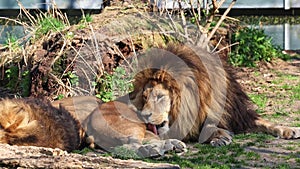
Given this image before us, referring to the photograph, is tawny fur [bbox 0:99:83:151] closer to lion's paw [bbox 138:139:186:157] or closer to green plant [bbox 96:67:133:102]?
lion's paw [bbox 138:139:186:157]

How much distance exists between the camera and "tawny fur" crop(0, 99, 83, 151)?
4.14 meters

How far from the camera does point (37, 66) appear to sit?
7.05m

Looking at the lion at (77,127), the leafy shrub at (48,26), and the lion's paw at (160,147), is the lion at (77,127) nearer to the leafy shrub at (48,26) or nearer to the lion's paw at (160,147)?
the lion's paw at (160,147)

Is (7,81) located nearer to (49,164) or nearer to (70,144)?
(70,144)

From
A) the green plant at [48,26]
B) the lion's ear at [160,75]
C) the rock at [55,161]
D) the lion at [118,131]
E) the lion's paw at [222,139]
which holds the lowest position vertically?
the lion's paw at [222,139]

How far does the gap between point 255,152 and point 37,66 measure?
10.6ft

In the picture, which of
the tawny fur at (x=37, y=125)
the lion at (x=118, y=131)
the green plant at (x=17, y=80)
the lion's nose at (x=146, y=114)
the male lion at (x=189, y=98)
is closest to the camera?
the tawny fur at (x=37, y=125)

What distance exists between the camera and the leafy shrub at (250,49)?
898cm

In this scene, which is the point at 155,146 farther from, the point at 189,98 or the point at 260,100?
the point at 260,100

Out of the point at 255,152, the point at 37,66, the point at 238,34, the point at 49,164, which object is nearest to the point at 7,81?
the point at 37,66

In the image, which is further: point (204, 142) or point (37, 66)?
point (37, 66)

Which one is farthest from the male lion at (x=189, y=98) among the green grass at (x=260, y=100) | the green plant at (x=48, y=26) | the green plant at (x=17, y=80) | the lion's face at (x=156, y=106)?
the green plant at (x=48, y=26)

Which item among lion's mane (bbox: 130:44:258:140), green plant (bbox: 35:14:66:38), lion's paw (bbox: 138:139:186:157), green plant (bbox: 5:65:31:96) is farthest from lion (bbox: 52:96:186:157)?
green plant (bbox: 35:14:66:38)

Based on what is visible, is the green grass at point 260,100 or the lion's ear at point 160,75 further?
the green grass at point 260,100
